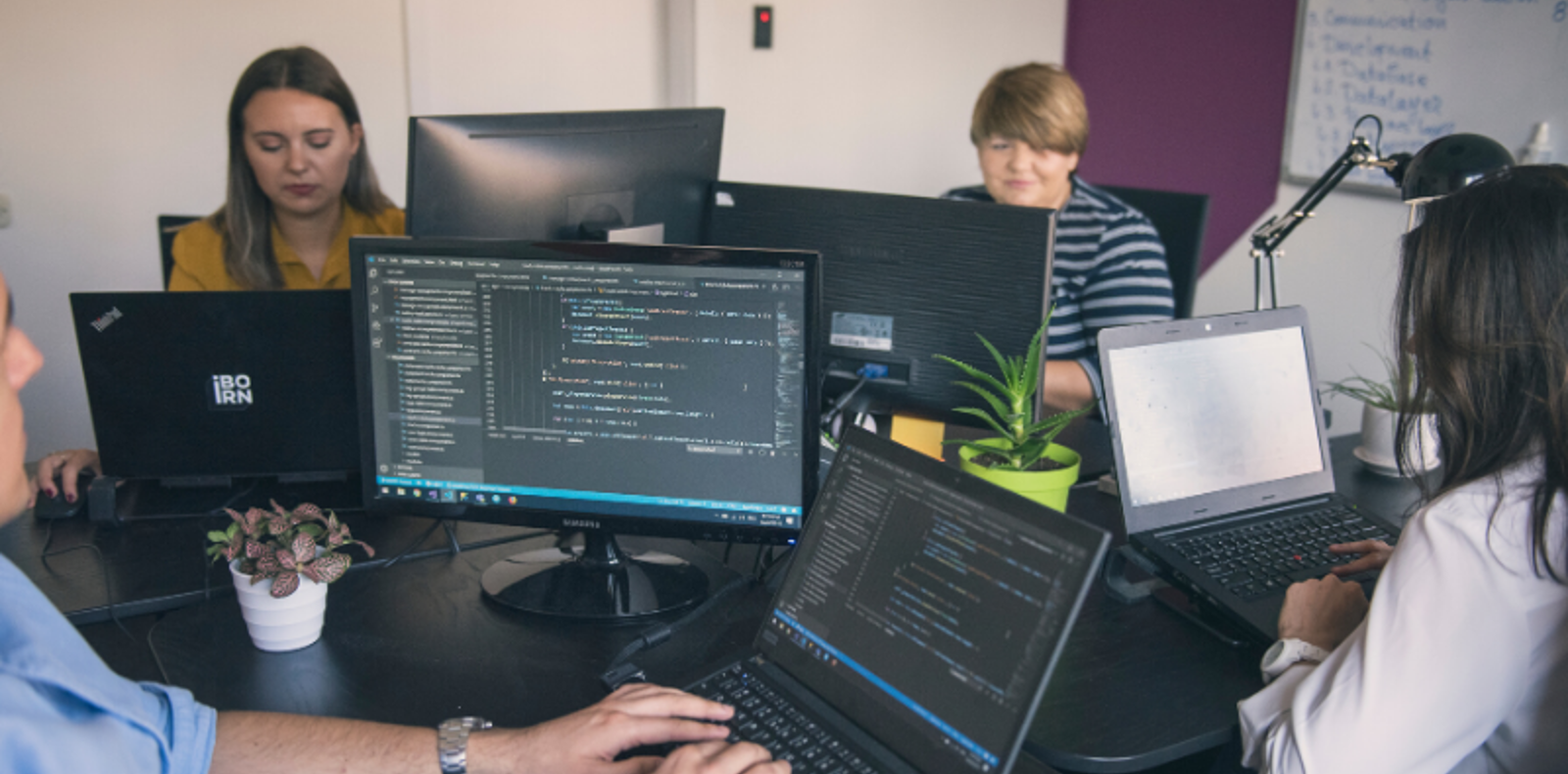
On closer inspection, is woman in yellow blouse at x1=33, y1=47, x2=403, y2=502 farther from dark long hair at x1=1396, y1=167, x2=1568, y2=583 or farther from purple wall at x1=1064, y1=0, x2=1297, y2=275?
purple wall at x1=1064, y1=0, x2=1297, y2=275

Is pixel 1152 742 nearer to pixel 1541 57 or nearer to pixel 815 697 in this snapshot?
pixel 815 697

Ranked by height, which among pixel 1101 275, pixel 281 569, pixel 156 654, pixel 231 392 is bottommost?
pixel 156 654

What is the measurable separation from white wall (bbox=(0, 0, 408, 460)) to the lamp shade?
2.68 meters

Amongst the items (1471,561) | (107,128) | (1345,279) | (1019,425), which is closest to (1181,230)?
(1345,279)

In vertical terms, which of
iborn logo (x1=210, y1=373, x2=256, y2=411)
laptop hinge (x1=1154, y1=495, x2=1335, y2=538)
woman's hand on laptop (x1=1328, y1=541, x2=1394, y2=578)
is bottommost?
woman's hand on laptop (x1=1328, y1=541, x2=1394, y2=578)

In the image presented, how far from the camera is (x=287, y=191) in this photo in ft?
7.16

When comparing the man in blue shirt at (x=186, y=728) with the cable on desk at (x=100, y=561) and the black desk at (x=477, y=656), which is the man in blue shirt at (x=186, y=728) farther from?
the cable on desk at (x=100, y=561)

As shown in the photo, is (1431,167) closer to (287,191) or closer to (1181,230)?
(1181,230)

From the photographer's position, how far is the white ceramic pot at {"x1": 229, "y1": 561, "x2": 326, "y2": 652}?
3.75 feet

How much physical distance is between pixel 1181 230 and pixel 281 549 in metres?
2.16

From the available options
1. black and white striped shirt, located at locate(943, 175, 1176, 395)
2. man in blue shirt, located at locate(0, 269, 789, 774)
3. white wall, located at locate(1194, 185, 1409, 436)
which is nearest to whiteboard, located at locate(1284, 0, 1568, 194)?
white wall, located at locate(1194, 185, 1409, 436)

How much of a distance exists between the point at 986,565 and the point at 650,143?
0.90 m

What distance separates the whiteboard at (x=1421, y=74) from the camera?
2.51m

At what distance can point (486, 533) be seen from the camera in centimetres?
149
